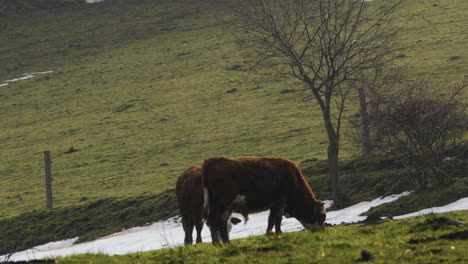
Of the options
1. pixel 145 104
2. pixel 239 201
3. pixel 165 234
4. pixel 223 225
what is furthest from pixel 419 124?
pixel 145 104

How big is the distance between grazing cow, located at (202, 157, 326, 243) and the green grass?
2.35 feet

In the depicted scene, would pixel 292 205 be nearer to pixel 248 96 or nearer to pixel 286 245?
pixel 286 245

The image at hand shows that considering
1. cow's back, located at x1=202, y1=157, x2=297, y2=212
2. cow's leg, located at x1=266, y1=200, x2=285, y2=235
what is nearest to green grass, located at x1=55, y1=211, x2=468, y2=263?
cow's back, located at x1=202, y1=157, x2=297, y2=212

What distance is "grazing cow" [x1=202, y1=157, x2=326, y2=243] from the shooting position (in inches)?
484

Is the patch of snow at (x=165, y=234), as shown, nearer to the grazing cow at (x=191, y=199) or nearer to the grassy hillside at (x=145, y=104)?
the grazing cow at (x=191, y=199)

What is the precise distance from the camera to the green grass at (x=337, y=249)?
9656 millimetres

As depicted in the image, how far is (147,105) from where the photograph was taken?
80.2 m

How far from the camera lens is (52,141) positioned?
71438mm

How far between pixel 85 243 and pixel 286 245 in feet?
73.1

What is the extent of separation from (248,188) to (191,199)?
3891 mm

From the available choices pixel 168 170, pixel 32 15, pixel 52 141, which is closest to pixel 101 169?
pixel 168 170

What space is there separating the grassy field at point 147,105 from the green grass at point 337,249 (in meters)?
15.9

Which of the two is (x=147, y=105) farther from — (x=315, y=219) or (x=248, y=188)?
(x=248, y=188)

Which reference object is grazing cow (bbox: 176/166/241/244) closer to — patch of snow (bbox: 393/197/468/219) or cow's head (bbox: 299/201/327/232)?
cow's head (bbox: 299/201/327/232)
